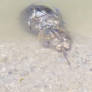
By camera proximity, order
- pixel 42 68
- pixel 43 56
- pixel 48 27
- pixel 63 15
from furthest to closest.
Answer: pixel 63 15
pixel 48 27
pixel 43 56
pixel 42 68

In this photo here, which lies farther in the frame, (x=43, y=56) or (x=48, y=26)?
(x=48, y=26)

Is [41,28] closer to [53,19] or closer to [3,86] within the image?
[53,19]

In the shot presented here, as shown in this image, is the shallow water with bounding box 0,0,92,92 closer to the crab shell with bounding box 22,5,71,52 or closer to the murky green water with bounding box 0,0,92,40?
the murky green water with bounding box 0,0,92,40

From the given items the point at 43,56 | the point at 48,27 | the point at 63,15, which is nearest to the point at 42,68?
the point at 43,56

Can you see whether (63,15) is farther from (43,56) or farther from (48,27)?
(43,56)

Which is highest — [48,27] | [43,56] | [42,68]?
[48,27]

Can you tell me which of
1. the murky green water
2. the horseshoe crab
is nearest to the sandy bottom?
the horseshoe crab
